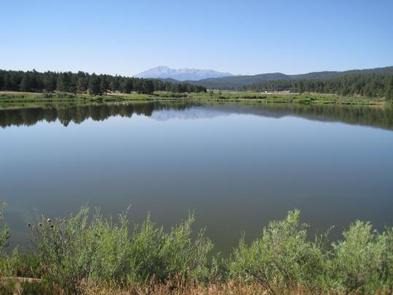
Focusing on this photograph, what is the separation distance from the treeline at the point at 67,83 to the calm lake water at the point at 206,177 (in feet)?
224

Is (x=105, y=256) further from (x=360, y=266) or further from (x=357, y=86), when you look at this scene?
(x=357, y=86)

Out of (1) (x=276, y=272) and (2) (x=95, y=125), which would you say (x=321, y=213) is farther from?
(2) (x=95, y=125)

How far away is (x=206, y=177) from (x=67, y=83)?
330ft

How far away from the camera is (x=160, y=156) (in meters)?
29.8

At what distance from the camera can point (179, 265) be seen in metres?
7.22

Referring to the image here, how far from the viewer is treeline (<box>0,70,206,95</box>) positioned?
107 metres

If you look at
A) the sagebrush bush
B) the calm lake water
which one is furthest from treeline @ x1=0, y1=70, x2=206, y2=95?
the sagebrush bush

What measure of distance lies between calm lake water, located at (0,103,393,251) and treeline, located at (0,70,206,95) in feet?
224

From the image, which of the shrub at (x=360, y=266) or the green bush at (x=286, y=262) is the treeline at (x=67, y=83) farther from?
the shrub at (x=360, y=266)

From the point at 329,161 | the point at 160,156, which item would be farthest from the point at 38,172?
the point at 329,161

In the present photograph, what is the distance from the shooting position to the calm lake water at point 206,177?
54.6 ft

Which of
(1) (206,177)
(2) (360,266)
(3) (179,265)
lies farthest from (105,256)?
(1) (206,177)

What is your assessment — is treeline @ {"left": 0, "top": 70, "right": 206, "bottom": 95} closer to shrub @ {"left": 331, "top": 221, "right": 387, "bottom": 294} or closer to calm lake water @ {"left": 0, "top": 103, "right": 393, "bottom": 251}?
calm lake water @ {"left": 0, "top": 103, "right": 393, "bottom": 251}

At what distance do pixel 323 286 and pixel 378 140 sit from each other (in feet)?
123
